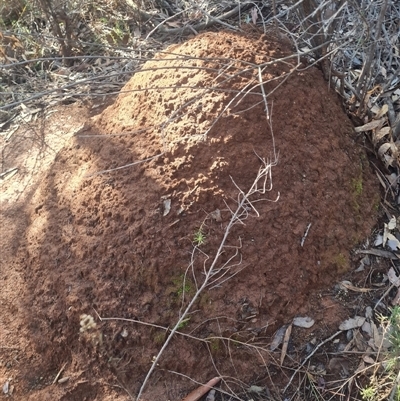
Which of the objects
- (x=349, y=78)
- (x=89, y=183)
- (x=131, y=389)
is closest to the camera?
(x=131, y=389)

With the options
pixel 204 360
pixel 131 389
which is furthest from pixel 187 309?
pixel 131 389

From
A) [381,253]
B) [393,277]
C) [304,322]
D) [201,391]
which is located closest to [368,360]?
[304,322]

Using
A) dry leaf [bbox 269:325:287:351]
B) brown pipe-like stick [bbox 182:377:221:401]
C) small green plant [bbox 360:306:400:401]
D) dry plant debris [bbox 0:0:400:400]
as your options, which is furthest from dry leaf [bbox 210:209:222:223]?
small green plant [bbox 360:306:400:401]

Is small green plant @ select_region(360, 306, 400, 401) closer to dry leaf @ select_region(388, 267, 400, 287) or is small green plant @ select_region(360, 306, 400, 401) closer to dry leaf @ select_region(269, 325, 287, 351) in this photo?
dry leaf @ select_region(388, 267, 400, 287)

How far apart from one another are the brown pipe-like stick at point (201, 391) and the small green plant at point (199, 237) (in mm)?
641

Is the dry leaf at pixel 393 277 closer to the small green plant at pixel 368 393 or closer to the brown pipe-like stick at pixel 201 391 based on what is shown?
the small green plant at pixel 368 393

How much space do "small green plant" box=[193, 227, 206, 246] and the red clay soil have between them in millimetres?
18

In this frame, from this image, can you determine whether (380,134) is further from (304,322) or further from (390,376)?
(390,376)

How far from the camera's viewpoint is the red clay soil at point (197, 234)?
247 cm

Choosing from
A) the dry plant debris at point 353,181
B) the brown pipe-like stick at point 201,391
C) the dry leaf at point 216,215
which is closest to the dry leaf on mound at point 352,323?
the dry plant debris at point 353,181

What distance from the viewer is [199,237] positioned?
97.4 inches

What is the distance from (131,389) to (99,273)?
0.57 metres

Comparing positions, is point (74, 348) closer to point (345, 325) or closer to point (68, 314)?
point (68, 314)

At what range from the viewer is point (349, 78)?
3275 mm
